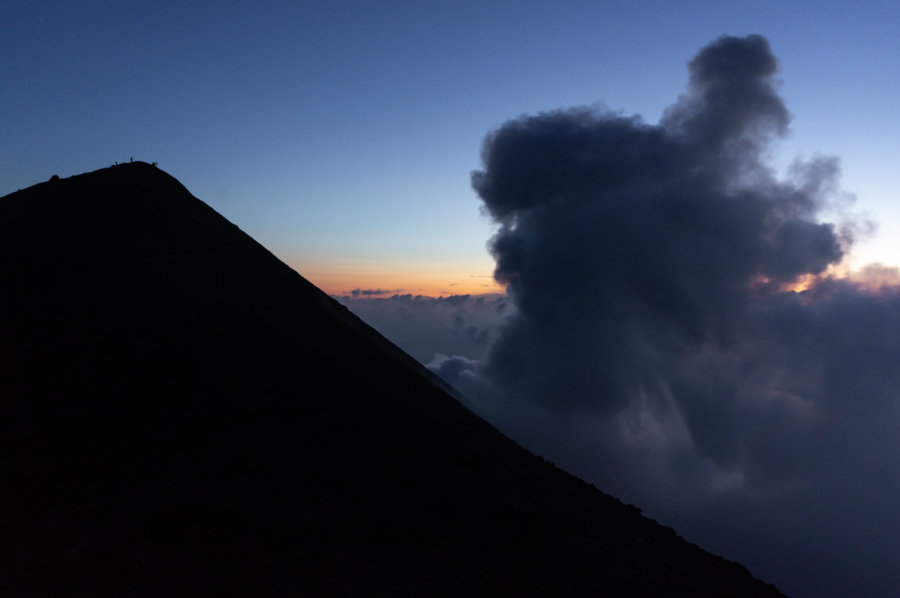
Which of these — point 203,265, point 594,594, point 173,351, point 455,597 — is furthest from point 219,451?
point 203,265

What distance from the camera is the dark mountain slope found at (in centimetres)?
1898

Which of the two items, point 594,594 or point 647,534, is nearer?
point 594,594

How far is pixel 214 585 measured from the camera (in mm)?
17219

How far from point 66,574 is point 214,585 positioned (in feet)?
16.2

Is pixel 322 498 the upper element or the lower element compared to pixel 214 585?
upper

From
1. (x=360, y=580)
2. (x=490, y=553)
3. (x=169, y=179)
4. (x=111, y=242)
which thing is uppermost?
(x=169, y=179)

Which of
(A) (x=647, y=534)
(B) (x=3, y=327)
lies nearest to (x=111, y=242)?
(B) (x=3, y=327)

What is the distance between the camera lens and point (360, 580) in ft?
61.4

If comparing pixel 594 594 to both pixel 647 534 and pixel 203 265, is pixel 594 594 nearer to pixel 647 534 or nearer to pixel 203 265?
pixel 647 534

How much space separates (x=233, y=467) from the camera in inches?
969

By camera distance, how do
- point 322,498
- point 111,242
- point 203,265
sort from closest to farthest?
point 322,498 < point 111,242 < point 203,265

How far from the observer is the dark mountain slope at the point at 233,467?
1898 centimetres

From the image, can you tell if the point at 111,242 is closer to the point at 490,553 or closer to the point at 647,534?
the point at 490,553

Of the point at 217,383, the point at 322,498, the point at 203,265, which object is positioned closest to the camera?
the point at 322,498
